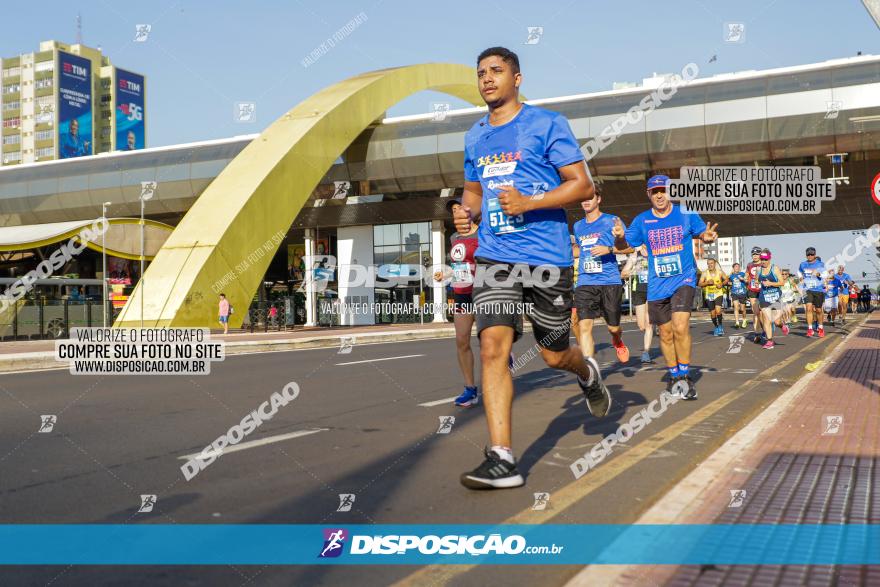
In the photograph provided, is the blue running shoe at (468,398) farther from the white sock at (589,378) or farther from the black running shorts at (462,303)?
the white sock at (589,378)

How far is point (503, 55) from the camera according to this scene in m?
4.13

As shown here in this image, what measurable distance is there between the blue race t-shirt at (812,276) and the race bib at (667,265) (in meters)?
12.2

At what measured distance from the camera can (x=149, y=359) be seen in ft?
47.4

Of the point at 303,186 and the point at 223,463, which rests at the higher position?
the point at 303,186

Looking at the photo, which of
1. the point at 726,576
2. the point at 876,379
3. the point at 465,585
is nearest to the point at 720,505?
the point at 726,576

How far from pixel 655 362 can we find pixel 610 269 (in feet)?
9.88

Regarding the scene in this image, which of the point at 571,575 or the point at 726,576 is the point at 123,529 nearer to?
the point at 571,575

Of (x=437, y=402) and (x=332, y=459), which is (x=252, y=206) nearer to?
(x=437, y=402)

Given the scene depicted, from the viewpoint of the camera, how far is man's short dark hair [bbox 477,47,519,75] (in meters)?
4.12

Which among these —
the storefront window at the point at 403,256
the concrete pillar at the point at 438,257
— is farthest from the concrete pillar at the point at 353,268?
the concrete pillar at the point at 438,257

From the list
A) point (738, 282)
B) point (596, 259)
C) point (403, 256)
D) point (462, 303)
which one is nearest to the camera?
point (462, 303)

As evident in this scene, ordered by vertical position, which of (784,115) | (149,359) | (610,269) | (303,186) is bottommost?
(149,359)

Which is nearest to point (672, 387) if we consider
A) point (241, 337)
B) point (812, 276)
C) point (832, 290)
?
point (812, 276)

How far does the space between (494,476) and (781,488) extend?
1328 mm
